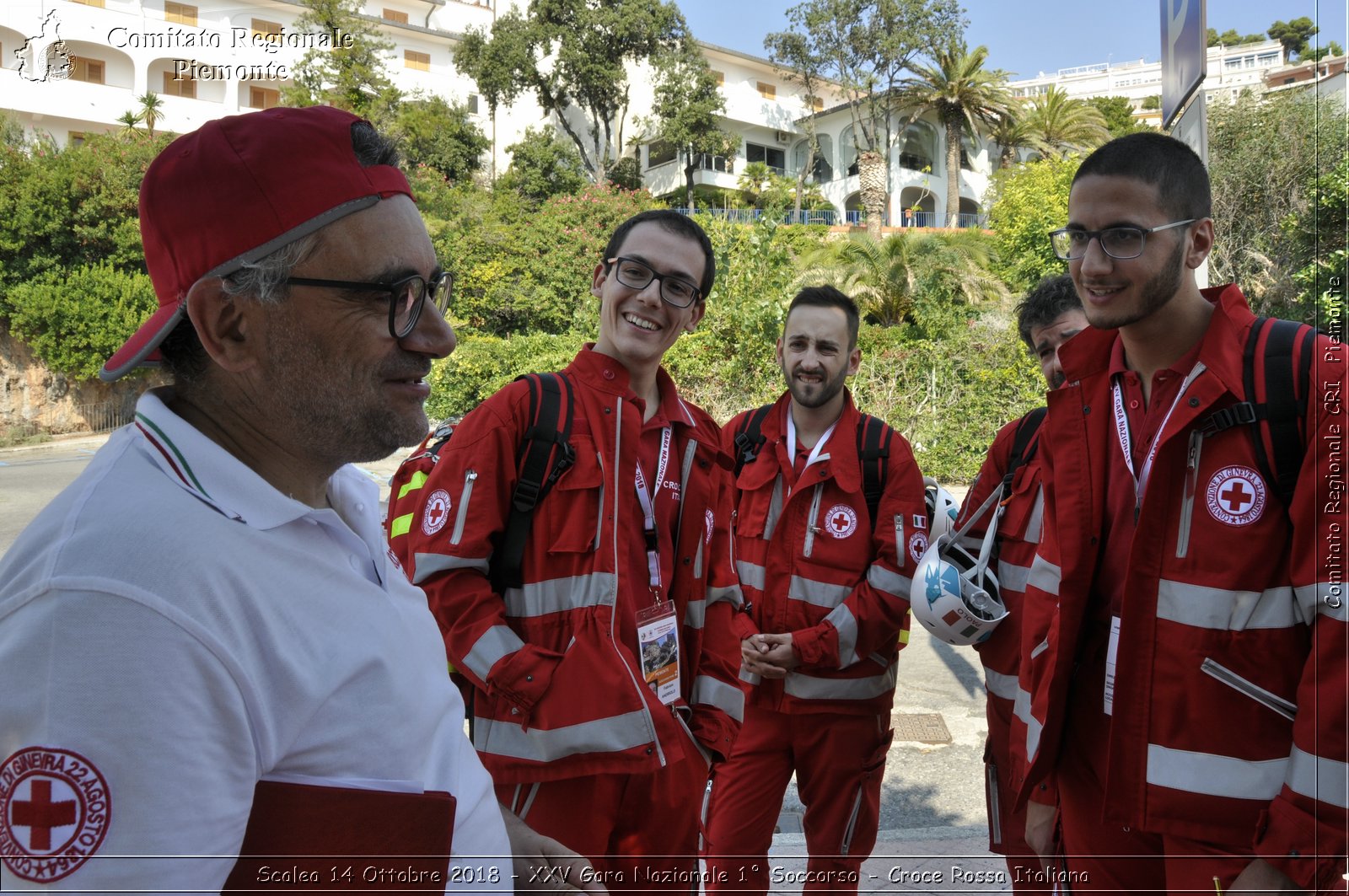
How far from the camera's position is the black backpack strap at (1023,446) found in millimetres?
3508

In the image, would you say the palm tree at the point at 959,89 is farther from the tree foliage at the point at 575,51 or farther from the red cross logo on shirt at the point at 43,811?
the red cross logo on shirt at the point at 43,811

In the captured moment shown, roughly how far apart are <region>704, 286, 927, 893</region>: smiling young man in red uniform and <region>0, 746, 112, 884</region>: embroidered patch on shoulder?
272cm

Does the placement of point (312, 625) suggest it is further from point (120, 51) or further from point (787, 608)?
point (120, 51)

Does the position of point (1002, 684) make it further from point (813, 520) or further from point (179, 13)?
point (179, 13)

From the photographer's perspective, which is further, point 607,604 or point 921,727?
point 921,727

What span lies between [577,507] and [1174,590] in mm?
1589

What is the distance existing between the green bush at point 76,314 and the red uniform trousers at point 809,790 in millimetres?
26156

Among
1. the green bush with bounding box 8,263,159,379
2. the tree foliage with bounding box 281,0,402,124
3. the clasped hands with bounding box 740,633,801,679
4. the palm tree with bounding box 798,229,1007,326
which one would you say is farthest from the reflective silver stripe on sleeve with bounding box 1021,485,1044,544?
the green bush with bounding box 8,263,159,379

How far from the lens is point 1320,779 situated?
1932mm

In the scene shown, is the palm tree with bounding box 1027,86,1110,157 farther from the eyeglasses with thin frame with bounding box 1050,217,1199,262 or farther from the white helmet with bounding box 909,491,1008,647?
the eyeglasses with thin frame with bounding box 1050,217,1199,262

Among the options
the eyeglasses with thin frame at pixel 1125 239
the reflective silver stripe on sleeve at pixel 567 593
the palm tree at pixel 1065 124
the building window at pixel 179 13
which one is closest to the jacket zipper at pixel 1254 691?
the eyeglasses with thin frame at pixel 1125 239

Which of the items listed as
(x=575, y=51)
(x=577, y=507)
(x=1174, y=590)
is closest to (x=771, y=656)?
(x=577, y=507)

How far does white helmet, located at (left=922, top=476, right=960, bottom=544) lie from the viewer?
4027 millimetres

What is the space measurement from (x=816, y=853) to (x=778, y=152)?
50819 millimetres
